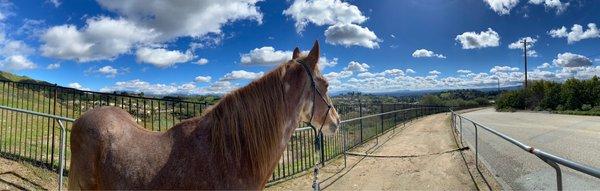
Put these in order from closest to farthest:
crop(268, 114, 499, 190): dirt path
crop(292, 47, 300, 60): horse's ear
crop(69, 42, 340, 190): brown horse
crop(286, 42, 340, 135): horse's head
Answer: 1. crop(69, 42, 340, 190): brown horse
2. crop(286, 42, 340, 135): horse's head
3. crop(292, 47, 300, 60): horse's ear
4. crop(268, 114, 499, 190): dirt path

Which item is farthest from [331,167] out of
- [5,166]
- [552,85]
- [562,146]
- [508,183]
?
[552,85]

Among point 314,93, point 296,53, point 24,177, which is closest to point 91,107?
point 24,177

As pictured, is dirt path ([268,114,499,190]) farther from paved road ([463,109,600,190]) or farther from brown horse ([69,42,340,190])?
brown horse ([69,42,340,190])

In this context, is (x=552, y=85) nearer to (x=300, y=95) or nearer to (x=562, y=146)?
(x=562, y=146)

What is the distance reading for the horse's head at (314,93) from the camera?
2537 millimetres

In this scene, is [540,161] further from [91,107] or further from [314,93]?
[91,107]

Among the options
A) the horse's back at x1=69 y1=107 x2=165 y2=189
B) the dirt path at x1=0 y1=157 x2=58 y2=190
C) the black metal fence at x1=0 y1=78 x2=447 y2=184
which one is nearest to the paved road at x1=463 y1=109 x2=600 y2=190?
the black metal fence at x1=0 y1=78 x2=447 y2=184

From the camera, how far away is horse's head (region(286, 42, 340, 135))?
8.32 ft

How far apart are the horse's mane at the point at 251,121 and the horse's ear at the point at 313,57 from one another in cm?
22

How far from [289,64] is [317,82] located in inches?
9.7

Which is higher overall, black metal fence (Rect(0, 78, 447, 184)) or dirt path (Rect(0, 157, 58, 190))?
black metal fence (Rect(0, 78, 447, 184))

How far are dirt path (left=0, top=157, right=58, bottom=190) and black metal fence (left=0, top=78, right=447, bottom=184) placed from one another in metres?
0.25

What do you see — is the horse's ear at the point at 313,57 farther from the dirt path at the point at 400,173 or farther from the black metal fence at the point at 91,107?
the dirt path at the point at 400,173

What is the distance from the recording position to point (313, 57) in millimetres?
2564
